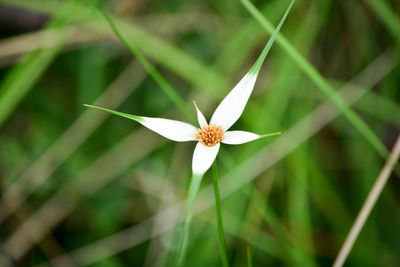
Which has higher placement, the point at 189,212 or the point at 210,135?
the point at 210,135

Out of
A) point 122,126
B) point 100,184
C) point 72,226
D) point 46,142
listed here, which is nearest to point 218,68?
point 122,126

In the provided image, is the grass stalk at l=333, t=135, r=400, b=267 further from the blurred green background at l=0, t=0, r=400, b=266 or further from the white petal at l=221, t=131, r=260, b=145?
the white petal at l=221, t=131, r=260, b=145

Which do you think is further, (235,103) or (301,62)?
(301,62)

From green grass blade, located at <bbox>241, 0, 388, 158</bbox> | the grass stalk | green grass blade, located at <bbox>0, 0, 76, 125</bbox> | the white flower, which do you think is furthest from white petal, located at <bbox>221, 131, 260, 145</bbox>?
green grass blade, located at <bbox>0, 0, 76, 125</bbox>

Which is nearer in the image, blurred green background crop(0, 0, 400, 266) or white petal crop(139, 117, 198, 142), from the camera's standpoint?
white petal crop(139, 117, 198, 142)

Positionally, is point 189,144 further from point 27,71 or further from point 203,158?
point 203,158

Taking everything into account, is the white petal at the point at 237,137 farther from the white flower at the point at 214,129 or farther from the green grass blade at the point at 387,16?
the green grass blade at the point at 387,16

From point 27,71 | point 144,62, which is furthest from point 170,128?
point 27,71
